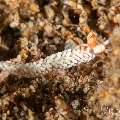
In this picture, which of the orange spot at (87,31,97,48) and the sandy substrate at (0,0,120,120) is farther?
the orange spot at (87,31,97,48)

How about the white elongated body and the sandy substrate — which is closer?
the sandy substrate

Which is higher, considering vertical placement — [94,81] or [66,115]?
[94,81]

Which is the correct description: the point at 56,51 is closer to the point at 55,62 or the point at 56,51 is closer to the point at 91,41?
the point at 55,62

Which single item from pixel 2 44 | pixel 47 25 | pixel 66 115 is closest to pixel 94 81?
pixel 66 115

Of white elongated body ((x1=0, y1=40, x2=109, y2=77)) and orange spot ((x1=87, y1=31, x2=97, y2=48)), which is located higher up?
orange spot ((x1=87, y1=31, x2=97, y2=48))

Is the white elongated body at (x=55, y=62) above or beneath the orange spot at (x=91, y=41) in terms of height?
beneath

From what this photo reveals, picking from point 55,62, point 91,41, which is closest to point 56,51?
point 55,62

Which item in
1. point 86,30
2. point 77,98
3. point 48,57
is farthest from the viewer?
point 86,30

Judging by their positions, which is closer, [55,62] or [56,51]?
[55,62]

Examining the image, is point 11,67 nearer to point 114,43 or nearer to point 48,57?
point 48,57

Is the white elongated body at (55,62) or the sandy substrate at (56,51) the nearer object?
the sandy substrate at (56,51)

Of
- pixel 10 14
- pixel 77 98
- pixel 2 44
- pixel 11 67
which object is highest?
pixel 10 14
